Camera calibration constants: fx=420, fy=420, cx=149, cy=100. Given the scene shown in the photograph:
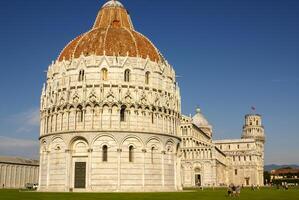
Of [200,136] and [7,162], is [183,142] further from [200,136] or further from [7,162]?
[7,162]

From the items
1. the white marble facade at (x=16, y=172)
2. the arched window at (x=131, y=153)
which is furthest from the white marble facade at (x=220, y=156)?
the arched window at (x=131, y=153)

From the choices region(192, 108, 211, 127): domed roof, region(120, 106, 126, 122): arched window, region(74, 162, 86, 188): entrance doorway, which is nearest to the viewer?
region(74, 162, 86, 188): entrance doorway

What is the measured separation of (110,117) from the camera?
5384 cm

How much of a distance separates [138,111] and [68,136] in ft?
31.4

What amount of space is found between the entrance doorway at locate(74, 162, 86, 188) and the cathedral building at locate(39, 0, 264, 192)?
0.25 ft

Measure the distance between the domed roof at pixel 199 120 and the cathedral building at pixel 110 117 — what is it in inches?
3127

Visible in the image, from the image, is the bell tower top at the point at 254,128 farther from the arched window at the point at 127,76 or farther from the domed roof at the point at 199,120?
the arched window at the point at 127,76

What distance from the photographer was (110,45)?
58.3m

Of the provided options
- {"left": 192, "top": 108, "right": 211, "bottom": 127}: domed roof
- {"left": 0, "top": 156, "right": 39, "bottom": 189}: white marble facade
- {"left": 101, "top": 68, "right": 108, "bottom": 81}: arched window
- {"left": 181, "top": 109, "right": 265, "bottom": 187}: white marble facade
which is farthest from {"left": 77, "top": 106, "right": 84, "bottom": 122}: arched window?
{"left": 192, "top": 108, "right": 211, "bottom": 127}: domed roof

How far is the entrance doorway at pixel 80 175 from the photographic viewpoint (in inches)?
2092

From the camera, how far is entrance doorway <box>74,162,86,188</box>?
2092 inches

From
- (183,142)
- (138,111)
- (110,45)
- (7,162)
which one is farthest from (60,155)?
(183,142)

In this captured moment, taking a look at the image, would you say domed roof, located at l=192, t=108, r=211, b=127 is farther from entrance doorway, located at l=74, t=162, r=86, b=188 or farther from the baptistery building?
entrance doorway, located at l=74, t=162, r=86, b=188

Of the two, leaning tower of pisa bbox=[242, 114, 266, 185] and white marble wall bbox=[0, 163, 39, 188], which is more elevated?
leaning tower of pisa bbox=[242, 114, 266, 185]
